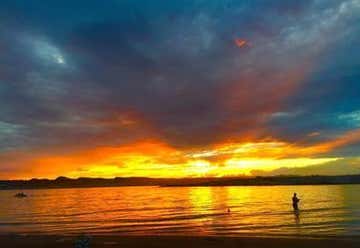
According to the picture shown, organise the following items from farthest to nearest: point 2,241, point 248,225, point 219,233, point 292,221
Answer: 1. point 292,221
2. point 248,225
3. point 219,233
4. point 2,241

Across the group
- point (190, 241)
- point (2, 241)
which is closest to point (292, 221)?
point (190, 241)

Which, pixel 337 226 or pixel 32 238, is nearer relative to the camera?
pixel 32 238

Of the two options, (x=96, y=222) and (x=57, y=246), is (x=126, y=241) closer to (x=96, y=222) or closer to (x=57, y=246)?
(x=57, y=246)

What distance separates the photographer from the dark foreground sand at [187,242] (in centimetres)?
3316

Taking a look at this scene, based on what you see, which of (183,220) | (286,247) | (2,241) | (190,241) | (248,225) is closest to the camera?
(286,247)

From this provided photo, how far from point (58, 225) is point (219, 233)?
21741 mm

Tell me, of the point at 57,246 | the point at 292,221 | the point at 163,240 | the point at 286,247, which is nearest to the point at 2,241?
the point at 57,246

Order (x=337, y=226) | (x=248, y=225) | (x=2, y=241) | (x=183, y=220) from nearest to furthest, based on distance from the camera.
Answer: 1. (x=2, y=241)
2. (x=337, y=226)
3. (x=248, y=225)
4. (x=183, y=220)

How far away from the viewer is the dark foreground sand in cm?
3316

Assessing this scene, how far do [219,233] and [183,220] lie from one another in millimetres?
15310

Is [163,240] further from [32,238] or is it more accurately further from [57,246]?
[32,238]

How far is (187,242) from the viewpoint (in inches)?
1387

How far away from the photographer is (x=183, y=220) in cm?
5728

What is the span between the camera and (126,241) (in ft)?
121
